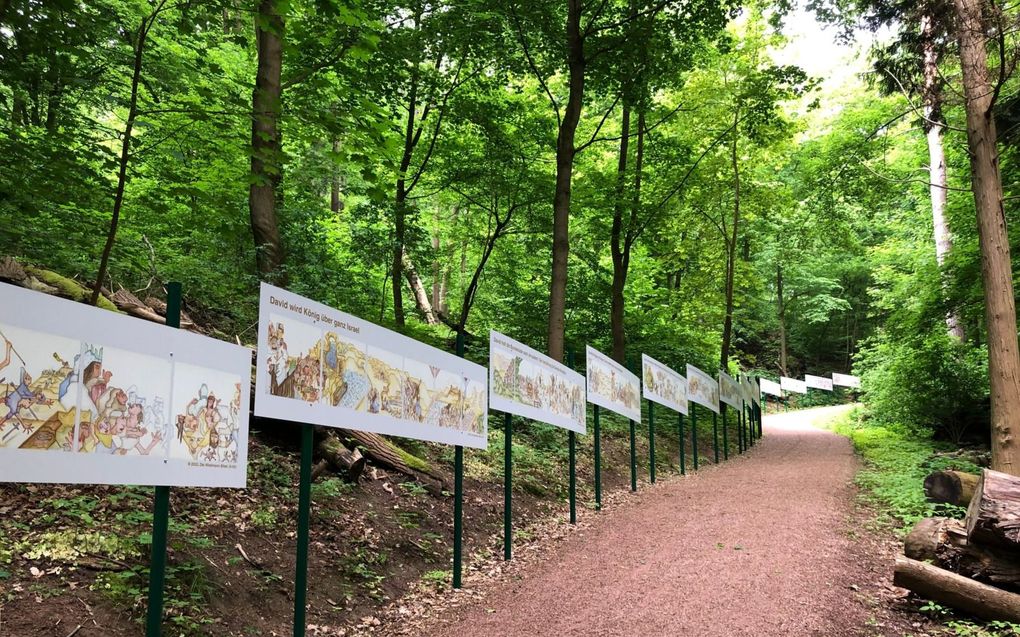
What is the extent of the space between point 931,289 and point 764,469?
4.97 metres

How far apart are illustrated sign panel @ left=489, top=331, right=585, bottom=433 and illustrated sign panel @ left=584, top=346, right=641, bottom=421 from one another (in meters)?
0.36

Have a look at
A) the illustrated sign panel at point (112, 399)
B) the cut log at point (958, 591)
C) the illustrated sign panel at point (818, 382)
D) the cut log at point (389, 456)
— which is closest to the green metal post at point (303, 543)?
the illustrated sign panel at point (112, 399)

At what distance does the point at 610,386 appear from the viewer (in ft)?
33.6

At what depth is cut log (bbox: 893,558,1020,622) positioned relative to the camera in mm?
4930

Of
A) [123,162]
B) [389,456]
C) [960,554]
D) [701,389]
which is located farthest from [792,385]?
[123,162]

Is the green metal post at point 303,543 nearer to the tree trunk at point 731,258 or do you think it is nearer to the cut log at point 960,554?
the cut log at point 960,554

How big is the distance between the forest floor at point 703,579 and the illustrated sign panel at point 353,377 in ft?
5.09

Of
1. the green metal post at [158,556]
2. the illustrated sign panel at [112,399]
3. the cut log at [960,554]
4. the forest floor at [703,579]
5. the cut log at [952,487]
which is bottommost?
the forest floor at [703,579]

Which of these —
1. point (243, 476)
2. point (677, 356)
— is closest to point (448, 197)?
point (677, 356)

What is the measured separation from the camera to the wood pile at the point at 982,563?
5.05 meters

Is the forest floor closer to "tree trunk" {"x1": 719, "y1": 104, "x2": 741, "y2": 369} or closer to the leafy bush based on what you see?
the leafy bush

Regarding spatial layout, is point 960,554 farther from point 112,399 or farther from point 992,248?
point 112,399

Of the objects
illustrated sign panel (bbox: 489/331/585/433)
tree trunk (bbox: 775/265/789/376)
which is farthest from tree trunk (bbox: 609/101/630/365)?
tree trunk (bbox: 775/265/789/376)

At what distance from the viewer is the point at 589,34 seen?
37.3ft
